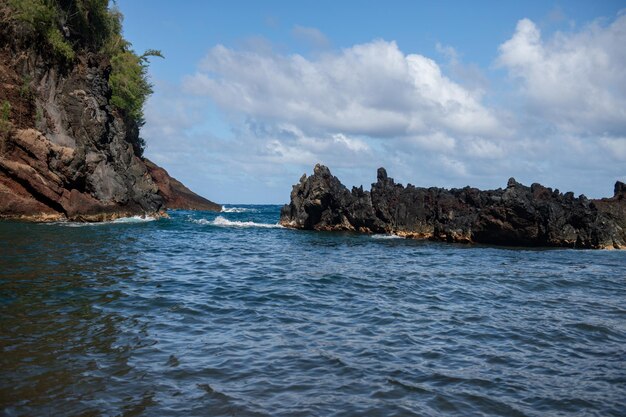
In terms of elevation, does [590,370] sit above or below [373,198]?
below

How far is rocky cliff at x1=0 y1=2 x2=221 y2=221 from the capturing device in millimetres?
38781

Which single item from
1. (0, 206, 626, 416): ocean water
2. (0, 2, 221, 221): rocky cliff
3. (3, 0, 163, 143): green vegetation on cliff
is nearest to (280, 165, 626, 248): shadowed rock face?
(0, 2, 221, 221): rocky cliff

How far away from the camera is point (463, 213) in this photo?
44.8 meters

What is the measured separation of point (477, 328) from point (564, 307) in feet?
16.6

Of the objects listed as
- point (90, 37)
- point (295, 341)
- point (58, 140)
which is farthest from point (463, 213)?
point (90, 37)

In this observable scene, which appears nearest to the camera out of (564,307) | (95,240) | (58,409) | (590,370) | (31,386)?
(58,409)

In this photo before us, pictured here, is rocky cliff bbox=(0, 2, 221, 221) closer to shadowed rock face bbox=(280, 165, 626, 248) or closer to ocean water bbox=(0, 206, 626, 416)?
shadowed rock face bbox=(280, 165, 626, 248)

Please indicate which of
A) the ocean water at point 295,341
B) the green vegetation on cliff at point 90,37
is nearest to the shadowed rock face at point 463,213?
the ocean water at point 295,341

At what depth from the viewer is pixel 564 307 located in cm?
1531

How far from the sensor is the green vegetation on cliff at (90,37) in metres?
44.0

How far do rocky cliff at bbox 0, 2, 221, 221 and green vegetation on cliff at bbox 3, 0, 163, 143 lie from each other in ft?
2.51

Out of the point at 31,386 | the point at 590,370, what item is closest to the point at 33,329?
the point at 31,386

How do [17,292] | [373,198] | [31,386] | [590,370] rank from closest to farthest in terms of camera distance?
[31,386] < [590,370] < [17,292] < [373,198]

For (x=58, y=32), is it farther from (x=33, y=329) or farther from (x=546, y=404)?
(x=546, y=404)
